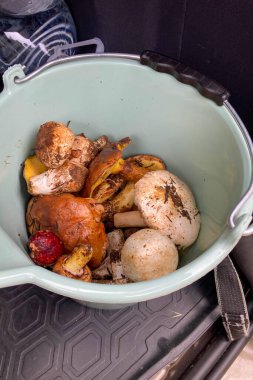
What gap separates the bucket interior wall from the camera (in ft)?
2.05

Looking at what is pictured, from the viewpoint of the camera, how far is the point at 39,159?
65 cm

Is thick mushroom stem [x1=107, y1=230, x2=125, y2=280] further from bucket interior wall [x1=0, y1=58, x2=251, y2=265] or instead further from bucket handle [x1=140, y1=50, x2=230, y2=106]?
bucket handle [x1=140, y1=50, x2=230, y2=106]

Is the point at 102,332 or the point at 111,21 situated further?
the point at 111,21

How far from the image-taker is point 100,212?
64 centimetres

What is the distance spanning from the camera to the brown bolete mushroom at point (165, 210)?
0.63 m

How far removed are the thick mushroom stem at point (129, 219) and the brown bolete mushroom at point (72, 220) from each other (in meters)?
0.05

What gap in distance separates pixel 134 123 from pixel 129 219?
7.9 inches

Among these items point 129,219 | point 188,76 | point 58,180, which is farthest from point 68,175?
point 188,76

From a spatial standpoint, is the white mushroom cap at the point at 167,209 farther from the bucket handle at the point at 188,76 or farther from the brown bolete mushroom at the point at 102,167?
the bucket handle at the point at 188,76

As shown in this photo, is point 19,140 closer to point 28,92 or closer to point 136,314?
point 28,92

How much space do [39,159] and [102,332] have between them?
13.1 inches

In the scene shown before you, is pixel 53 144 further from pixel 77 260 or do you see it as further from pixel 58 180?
pixel 77 260

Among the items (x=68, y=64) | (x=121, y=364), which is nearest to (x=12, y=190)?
(x=68, y=64)

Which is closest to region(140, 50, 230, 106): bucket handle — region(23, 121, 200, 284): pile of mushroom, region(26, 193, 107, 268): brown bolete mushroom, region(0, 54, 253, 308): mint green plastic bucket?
region(0, 54, 253, 308): mint green plastic bucket
